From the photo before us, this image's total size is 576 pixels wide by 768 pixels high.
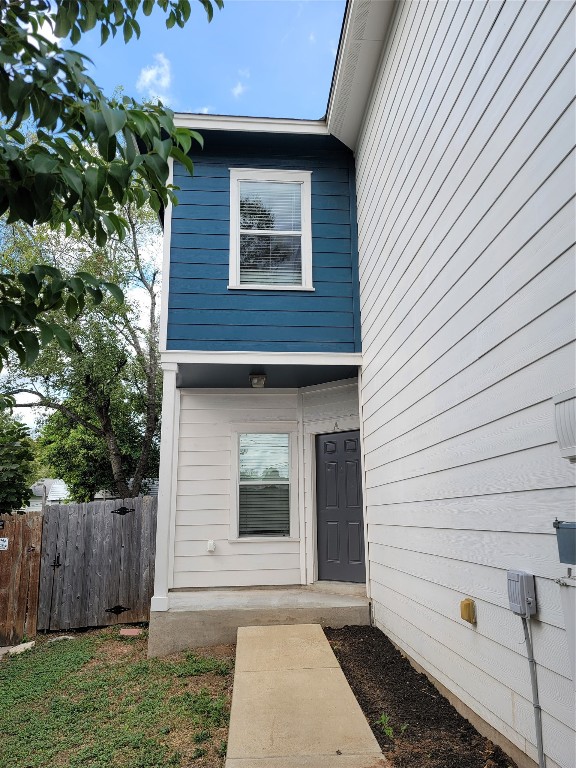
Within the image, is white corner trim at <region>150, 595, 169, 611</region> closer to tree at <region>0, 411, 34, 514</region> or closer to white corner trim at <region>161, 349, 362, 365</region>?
white corner trim at <region>161, 349, 362, 365</region>

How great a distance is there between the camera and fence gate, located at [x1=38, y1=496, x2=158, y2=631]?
274 inches

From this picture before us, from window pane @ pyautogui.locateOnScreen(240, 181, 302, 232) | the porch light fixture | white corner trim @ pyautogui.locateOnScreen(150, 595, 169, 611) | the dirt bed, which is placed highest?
window pane @ pyautogui.locateOnScreen(240, 181, 302, 232)

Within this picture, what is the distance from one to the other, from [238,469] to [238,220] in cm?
301

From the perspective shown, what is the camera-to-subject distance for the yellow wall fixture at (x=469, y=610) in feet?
9.93

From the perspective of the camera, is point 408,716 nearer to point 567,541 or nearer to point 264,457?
point 567,541

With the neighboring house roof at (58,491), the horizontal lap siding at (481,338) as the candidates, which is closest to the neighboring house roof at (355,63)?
the horizontal lap siding at (481,338)

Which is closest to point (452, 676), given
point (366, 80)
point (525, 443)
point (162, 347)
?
point (525, 443)

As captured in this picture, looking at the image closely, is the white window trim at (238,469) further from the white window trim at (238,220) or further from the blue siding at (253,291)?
the white window trim at (238,220)

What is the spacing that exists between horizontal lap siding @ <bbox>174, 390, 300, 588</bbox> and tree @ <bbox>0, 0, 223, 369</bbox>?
504 cm

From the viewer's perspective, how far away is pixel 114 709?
4039mm

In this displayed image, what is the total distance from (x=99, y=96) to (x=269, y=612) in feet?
16.8

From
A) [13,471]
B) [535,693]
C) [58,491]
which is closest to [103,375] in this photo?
[13,471]

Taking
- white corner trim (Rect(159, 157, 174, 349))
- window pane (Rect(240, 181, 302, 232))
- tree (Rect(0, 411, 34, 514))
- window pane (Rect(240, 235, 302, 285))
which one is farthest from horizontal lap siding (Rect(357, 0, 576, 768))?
tree (Rect(0, 411, 34, 514))

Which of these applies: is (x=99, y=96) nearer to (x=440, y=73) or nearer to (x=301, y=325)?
(x=440, y=73)
